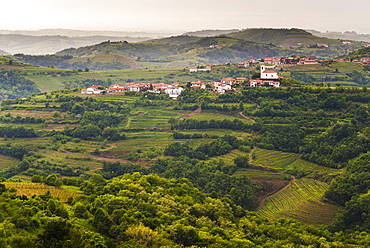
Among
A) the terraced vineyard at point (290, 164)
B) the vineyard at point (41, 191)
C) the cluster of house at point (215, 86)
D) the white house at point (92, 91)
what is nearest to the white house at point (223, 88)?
the cluster of house at point (215, 86)

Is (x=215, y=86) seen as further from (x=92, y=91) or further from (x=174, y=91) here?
(x=92, y=91)

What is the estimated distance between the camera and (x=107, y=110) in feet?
266

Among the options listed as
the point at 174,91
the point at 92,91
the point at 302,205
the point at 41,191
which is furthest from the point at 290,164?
the point at 92,91

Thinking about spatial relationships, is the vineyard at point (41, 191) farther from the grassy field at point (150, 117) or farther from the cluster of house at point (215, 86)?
the cluster of house at point (215, 86)

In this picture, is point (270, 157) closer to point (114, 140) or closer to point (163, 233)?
point (114, 140)

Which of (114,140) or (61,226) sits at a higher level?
(61,226)

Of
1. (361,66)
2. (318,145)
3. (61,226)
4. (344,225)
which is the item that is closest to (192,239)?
(61,226)

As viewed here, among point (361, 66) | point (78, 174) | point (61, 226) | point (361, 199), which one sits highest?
point (361, 66)

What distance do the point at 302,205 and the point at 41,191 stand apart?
29189 millimetres

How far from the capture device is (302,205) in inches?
1799

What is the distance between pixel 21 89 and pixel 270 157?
96.7m

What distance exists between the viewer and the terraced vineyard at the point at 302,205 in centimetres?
4325

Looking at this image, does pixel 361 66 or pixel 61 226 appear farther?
pixel 361 66

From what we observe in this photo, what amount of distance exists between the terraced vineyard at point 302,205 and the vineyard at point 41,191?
73.9 feet
